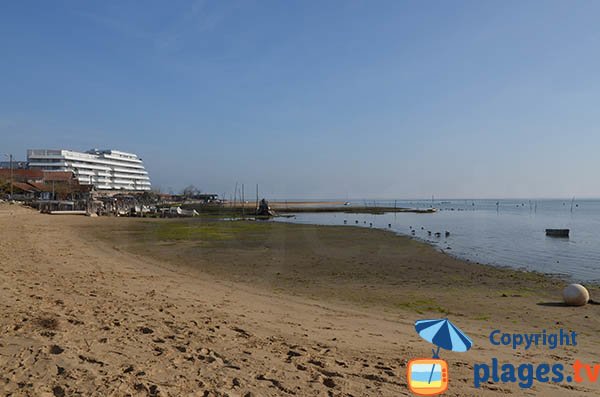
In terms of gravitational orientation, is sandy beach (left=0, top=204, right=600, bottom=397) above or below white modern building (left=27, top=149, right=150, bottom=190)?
below

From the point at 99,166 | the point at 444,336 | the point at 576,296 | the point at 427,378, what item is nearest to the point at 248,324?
the point at 427,378

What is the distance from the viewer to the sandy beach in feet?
16.5

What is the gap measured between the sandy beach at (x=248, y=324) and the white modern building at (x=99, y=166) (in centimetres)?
10658

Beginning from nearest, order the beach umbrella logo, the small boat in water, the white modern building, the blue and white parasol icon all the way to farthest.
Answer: the blue and white parasol icon
the beach umbrella logo
the small boat in water
the white modern building

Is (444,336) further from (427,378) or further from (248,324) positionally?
(248,324)

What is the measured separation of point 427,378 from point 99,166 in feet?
443

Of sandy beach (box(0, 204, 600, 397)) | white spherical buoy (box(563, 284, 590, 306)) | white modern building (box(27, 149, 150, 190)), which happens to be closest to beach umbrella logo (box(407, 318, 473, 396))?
sandy beach (box(0, 204, 600, 397))

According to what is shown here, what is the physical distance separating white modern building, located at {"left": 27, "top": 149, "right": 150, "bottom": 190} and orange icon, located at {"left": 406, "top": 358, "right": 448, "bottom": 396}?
4577 inches

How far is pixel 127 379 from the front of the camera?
4801 millimetres

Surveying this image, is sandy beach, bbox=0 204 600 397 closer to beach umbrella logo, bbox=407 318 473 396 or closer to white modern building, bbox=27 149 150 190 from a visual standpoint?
beach umbrella logo, bbox=407 318 473 396

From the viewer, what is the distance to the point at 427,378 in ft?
16.4

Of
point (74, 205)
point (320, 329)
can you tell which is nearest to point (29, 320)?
point (320, 329)

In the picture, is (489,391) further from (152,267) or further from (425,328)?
(152,267)

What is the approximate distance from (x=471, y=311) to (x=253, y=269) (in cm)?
913
